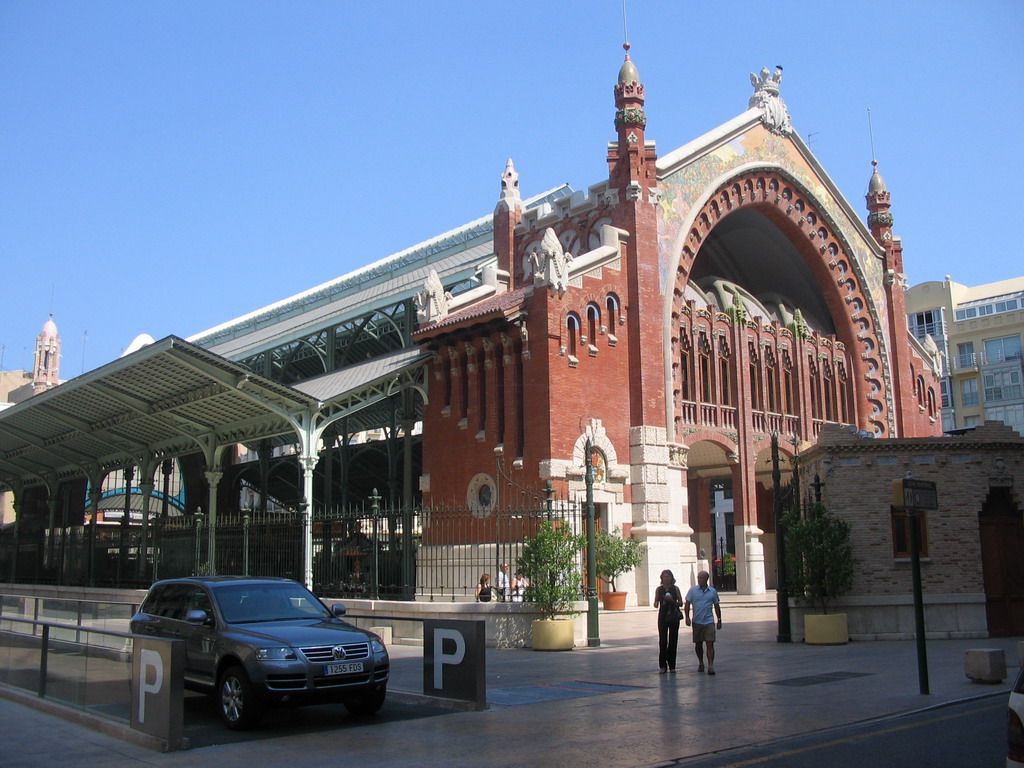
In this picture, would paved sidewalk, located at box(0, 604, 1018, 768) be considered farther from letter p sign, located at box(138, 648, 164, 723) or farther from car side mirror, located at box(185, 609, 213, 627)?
car side mirror, located at box(185, 609, 213, 627)

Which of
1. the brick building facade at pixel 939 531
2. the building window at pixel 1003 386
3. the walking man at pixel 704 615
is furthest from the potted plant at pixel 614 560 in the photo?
the building window at pixel 1003 386

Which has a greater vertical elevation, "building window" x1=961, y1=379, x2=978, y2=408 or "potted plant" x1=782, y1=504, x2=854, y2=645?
"building window" x1=961, y1=379, x2=978, y2=408

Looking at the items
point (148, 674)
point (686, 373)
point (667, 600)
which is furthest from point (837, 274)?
point (148, 674)

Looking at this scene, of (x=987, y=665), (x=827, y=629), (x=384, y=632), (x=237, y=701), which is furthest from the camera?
(x=384, y=632)

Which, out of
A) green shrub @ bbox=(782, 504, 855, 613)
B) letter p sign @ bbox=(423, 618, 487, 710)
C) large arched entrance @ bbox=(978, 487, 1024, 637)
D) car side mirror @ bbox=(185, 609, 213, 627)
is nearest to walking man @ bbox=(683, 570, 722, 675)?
letter p sign @ bbox=(423, 618, 487, 710)

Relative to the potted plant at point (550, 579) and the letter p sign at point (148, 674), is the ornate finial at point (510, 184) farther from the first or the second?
the letter p sign at point (148, 674)

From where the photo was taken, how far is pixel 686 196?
113 feet

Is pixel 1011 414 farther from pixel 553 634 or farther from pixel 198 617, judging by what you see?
pixel 198 617

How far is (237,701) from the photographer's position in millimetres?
11086

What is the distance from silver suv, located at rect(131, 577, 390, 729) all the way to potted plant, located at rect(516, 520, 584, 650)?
747 cm

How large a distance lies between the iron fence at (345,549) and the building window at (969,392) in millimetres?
49066

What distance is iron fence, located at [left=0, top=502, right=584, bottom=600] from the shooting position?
22.5m

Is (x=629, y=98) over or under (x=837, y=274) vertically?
over

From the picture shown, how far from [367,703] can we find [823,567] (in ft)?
36.1
